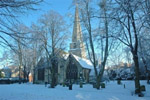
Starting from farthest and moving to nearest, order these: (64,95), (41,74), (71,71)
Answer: (41,74)
(71,71)
(64,95)

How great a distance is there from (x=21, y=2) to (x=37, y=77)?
45.8 m

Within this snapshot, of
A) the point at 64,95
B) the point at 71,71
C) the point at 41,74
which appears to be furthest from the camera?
the point at 41,74

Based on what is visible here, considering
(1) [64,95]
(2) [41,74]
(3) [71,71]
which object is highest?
(3) [71,71]

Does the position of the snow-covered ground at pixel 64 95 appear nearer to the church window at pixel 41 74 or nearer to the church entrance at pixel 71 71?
the church entrance at pixel 71 71

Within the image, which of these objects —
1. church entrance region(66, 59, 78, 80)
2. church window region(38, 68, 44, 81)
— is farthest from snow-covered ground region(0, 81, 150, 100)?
church window region(38, 68, 44, 81)

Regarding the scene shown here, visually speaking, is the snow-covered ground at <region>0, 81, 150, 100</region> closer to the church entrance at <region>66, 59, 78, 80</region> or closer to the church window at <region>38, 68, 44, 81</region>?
the church entrance at <region>66, 59, 78, 80</region>

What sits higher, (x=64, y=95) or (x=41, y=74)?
(x=64, y=95)

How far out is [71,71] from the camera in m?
44.2

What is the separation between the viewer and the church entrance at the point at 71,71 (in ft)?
143

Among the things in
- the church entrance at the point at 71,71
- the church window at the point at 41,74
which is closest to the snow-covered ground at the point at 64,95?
the church entrance at the point at 71,71

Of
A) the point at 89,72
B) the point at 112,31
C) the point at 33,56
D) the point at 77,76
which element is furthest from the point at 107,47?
the point at 89,72

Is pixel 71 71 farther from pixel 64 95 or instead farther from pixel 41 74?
pixel 64 95

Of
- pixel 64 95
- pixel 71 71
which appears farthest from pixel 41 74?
pixel 64 95

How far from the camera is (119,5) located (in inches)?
389
